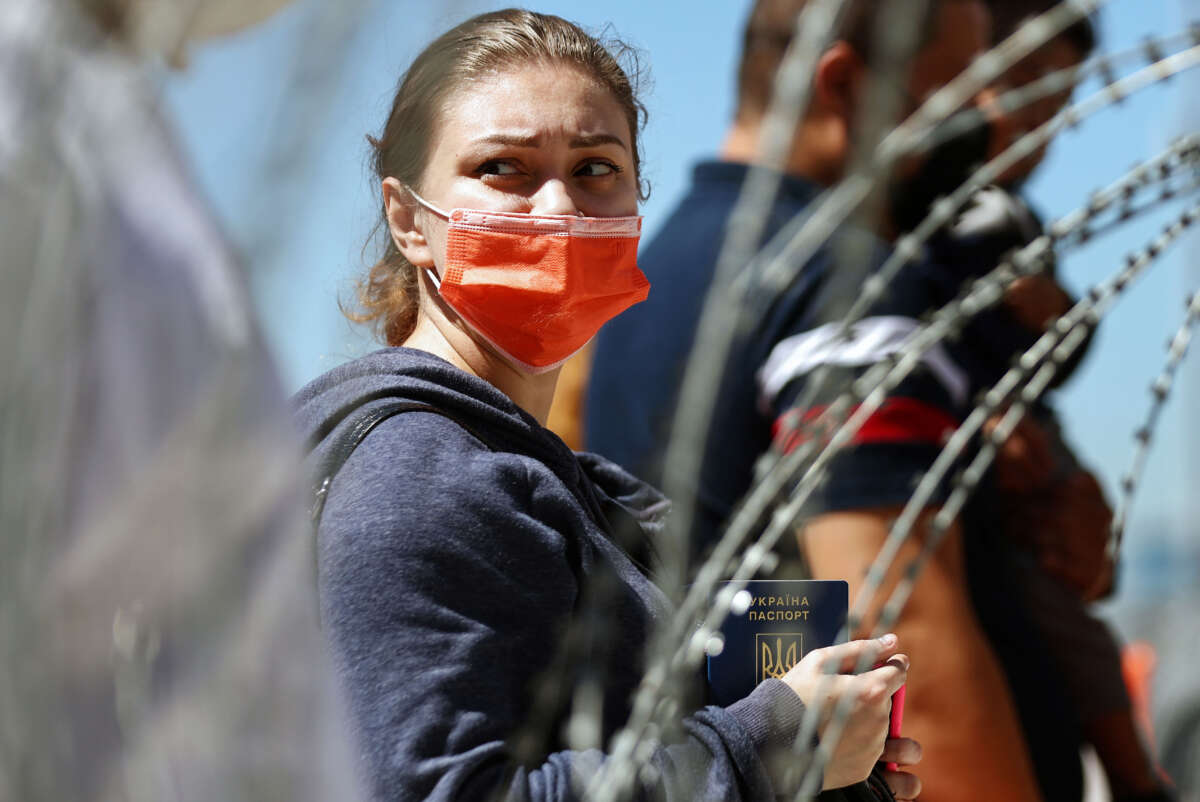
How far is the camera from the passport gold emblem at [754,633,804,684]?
4.00ft

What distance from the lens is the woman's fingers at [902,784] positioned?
1.33 m

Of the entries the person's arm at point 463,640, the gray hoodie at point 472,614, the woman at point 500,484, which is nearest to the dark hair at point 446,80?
the woman at point 500,484

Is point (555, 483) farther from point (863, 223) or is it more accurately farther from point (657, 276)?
point (657, 276)

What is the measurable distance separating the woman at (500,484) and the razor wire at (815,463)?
145 mm

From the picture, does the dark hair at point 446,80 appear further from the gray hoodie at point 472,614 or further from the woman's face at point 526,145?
the gray hoodie at point 472,614

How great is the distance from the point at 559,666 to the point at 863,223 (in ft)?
1.64

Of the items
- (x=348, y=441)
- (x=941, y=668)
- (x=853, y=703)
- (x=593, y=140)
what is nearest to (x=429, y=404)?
(x=348, y=441)

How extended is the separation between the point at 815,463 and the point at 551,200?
0.64 m

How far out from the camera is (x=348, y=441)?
44.4 inches

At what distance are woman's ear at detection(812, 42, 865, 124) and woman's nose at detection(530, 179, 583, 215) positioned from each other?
2.16ft

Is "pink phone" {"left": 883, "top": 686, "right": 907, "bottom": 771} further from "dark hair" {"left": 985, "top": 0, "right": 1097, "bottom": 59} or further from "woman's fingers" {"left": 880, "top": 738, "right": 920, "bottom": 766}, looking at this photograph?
"dark hair" {"left": 985, "top": 0, "right": 1097, "bottom": 59}

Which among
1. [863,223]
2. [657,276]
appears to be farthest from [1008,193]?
[863,223]

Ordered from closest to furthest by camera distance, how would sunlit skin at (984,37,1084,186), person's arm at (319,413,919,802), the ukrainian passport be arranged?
person's arm at (319,413,919,802)
the ukrainian passport
sunlit skin at (984,37,1084,186)

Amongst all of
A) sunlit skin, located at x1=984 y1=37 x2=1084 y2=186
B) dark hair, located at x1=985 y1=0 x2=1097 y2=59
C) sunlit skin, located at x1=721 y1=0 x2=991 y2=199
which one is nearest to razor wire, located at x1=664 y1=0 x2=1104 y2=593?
sunlit skin, located at x1=721 y1=0 x2=991 y2=199
